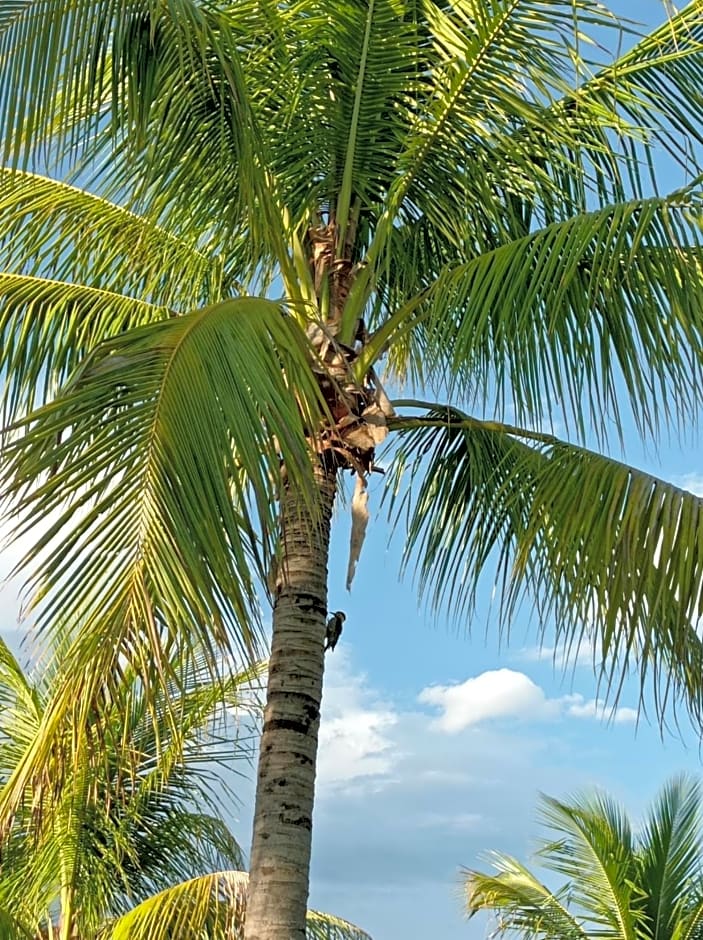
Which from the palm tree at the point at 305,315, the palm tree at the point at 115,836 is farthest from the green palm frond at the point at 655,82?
the palm tree at the point at 115,836

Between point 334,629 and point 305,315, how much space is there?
1.34 m

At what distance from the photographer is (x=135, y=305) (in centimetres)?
688

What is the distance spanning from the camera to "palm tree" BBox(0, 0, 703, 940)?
13.0 feet

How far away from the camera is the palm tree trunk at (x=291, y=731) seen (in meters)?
4.83

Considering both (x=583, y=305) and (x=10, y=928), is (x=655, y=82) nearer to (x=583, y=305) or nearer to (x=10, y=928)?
(x=583, y=305)

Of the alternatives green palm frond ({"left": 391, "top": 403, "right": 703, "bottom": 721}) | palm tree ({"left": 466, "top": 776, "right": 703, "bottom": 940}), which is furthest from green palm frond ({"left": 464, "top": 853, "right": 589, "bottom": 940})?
green palm frond ({"left": 391, "top": 403, "right": 703, "bottom": 721})

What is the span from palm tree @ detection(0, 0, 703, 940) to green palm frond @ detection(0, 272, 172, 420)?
0.7 inches

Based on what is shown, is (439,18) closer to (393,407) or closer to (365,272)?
(365,272)

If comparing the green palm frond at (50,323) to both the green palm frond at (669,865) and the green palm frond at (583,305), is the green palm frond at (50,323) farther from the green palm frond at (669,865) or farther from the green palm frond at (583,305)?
the green palm frond at (669,865)

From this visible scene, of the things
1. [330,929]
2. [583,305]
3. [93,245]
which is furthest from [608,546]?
[330,929]

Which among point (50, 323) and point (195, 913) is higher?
point (50, 323)

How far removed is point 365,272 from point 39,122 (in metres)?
1.54

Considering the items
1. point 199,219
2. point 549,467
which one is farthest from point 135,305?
point 549,467

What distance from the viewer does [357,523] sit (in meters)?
5.50
